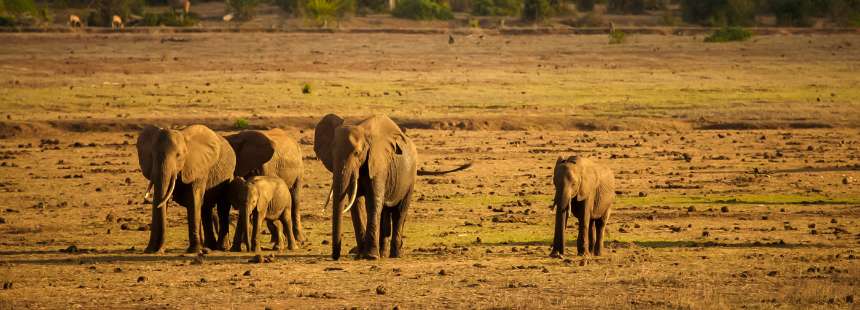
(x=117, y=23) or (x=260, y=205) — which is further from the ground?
(x=117, y=23)

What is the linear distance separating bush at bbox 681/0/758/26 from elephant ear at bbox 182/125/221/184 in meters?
50.5

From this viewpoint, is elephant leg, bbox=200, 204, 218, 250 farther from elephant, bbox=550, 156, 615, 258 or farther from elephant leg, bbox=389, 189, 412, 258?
elephant, bbox=550, 156, 615, 258

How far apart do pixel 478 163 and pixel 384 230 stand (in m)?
9.15

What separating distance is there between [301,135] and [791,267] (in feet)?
50.3

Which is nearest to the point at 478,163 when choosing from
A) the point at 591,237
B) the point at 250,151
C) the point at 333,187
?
the point at 250,151

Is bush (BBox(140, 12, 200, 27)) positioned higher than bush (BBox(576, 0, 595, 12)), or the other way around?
bush (BBox(576, 0, 595, 12))

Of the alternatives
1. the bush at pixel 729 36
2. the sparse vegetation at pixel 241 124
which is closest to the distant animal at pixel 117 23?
the bush at pixel 729 36

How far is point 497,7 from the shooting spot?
71.1m

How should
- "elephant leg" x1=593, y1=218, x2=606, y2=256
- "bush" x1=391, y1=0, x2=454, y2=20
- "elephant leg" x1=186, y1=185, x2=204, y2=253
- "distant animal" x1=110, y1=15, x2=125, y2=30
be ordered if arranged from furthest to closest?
"bush" x1=391, y1=0, x2=454, y2=20, "distant animal" x1=110, y1=15, x2=125, y2=30, "elephant leg" x1=593, y1=218, x2=606, y2=256, "elephant leg" x1=186, y1=185, x2=204, y2=253

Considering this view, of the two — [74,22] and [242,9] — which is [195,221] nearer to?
[74,22]

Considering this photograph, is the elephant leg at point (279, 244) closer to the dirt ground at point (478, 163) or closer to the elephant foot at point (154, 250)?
the dirt ground at point (478, 163)

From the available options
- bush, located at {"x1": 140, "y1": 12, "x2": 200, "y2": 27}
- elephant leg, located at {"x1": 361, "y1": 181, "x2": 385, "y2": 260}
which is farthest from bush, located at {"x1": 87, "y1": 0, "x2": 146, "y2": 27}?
elephant leg, located at {"x1": 361, "y1": 181, "x2": 385, "y2": 260}

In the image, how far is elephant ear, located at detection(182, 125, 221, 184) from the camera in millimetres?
15297

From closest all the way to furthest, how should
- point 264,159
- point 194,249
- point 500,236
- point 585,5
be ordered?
point 194,249
point 264,159
point 500,236
point 585,5
